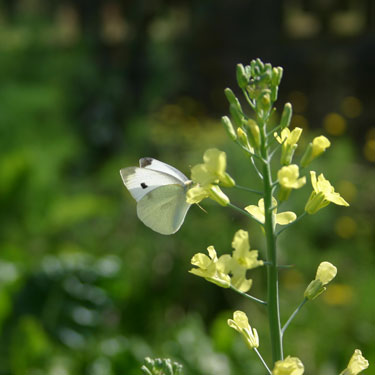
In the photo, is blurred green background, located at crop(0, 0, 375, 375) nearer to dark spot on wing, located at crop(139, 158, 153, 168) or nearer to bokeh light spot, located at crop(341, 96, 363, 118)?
bokeh light spot, located at crop(341, 96, 363, 118)

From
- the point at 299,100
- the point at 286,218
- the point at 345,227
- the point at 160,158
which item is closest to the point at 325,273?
the point at 286,218

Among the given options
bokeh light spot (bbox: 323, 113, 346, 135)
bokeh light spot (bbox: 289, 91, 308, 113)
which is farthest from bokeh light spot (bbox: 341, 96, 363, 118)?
bokeh light spot (bbox: 323, 113, 346, 135)

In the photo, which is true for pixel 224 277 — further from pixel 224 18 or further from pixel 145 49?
pixel 224 18

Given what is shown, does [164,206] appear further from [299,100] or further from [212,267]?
[299,100]

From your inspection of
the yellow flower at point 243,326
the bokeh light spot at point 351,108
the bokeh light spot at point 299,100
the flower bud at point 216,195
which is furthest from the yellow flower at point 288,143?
the bokeh light spot at point 299,100

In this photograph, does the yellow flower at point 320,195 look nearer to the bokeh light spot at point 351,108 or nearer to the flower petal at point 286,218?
the flower petal at point 286,218
